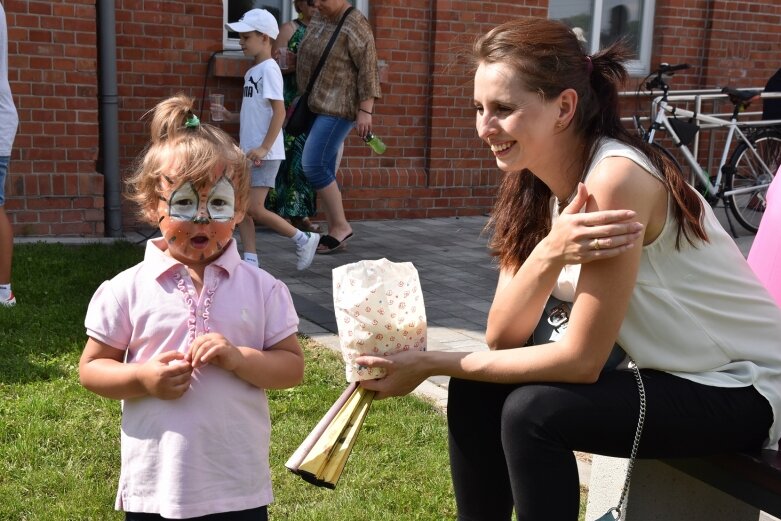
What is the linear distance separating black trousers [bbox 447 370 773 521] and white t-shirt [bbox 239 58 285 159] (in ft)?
13.1

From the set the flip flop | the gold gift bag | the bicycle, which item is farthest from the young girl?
the bicycle

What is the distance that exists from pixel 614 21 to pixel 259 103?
5343 millimetres

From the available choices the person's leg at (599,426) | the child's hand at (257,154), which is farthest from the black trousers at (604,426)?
the child's hand at (257,154)

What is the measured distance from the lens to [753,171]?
883 centimetres

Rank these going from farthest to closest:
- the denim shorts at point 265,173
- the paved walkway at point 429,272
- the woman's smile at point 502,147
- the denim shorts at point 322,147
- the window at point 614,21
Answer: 1. the window at point 614,21
2. the denim shorts at point 322,147
3. the denim shorts at point 265,173
4. the paved walkway at point 429,272
5. the woman's smile at point 502,147

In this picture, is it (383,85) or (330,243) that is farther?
(383,85)

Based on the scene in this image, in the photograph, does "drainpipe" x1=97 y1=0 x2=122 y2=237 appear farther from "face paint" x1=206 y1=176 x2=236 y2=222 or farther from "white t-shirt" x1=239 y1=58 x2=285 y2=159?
"face paint" x1=206 y1=176 x2=236 y2=222

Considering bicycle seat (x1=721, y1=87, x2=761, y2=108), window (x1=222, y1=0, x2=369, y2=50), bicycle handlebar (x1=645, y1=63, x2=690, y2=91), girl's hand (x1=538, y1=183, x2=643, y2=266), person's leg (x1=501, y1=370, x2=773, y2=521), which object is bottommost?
person's leg (x1=501, y1=370, x2=773, y2=521)

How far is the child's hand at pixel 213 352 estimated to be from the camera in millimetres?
2076

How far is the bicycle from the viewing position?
336 inches

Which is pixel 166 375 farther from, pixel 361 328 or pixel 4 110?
pixel 4 110

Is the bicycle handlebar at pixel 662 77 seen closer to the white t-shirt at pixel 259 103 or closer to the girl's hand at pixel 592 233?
the white t-shirt at pixel 259 103

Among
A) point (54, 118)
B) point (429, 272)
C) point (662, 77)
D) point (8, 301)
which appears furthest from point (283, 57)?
point (662, 77)

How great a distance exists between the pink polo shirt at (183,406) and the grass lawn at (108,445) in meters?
0.88
